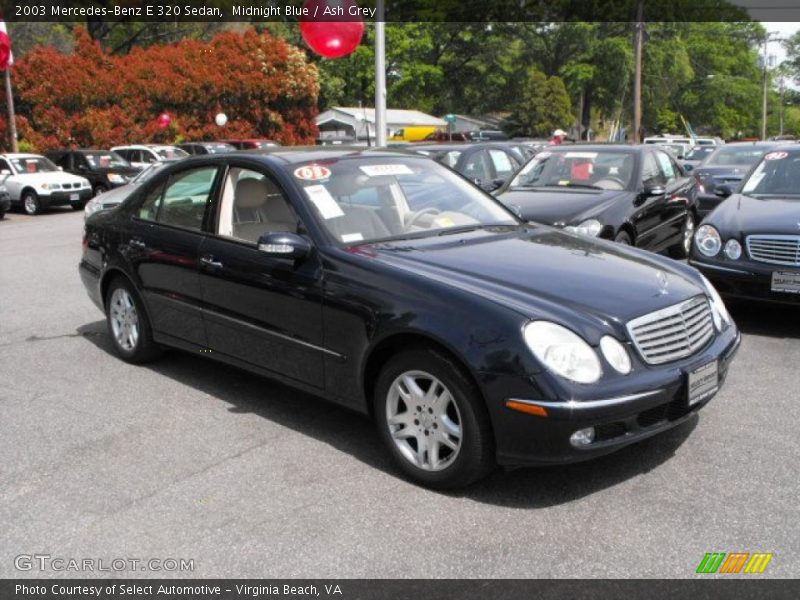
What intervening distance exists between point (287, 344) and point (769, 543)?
2.59 meters

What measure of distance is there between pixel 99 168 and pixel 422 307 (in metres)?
22.8

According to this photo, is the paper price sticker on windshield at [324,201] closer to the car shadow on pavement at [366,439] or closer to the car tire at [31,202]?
the car shadow on pavement at [366,439]

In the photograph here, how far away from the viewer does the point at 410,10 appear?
6119 centimetres

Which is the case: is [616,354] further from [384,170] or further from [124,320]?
[124,320]

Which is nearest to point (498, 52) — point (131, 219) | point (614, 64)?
point (614, 64)

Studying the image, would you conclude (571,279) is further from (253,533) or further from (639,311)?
(253,533)

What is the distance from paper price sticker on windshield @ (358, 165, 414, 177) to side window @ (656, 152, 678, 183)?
18.6ft

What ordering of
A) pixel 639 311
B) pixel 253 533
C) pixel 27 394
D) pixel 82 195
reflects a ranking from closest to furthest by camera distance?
pixel 253 533 < pixel 639 311 < pixel 27 394 < pixel 82 195

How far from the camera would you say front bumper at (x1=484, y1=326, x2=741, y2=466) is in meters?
3.61

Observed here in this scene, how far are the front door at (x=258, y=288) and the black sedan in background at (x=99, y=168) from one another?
20.2m

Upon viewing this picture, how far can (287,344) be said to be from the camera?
472 centimetres

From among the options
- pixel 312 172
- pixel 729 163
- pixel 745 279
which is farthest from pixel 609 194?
pixel 729 163

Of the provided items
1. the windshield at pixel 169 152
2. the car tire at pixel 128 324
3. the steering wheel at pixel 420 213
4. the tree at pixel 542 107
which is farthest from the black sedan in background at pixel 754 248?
the tree at pixel 542 107

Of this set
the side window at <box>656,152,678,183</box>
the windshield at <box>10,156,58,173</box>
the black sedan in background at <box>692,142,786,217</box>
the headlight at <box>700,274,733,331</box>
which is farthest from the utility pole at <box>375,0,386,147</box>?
the windshield at <box>10,156,58,173</box>
